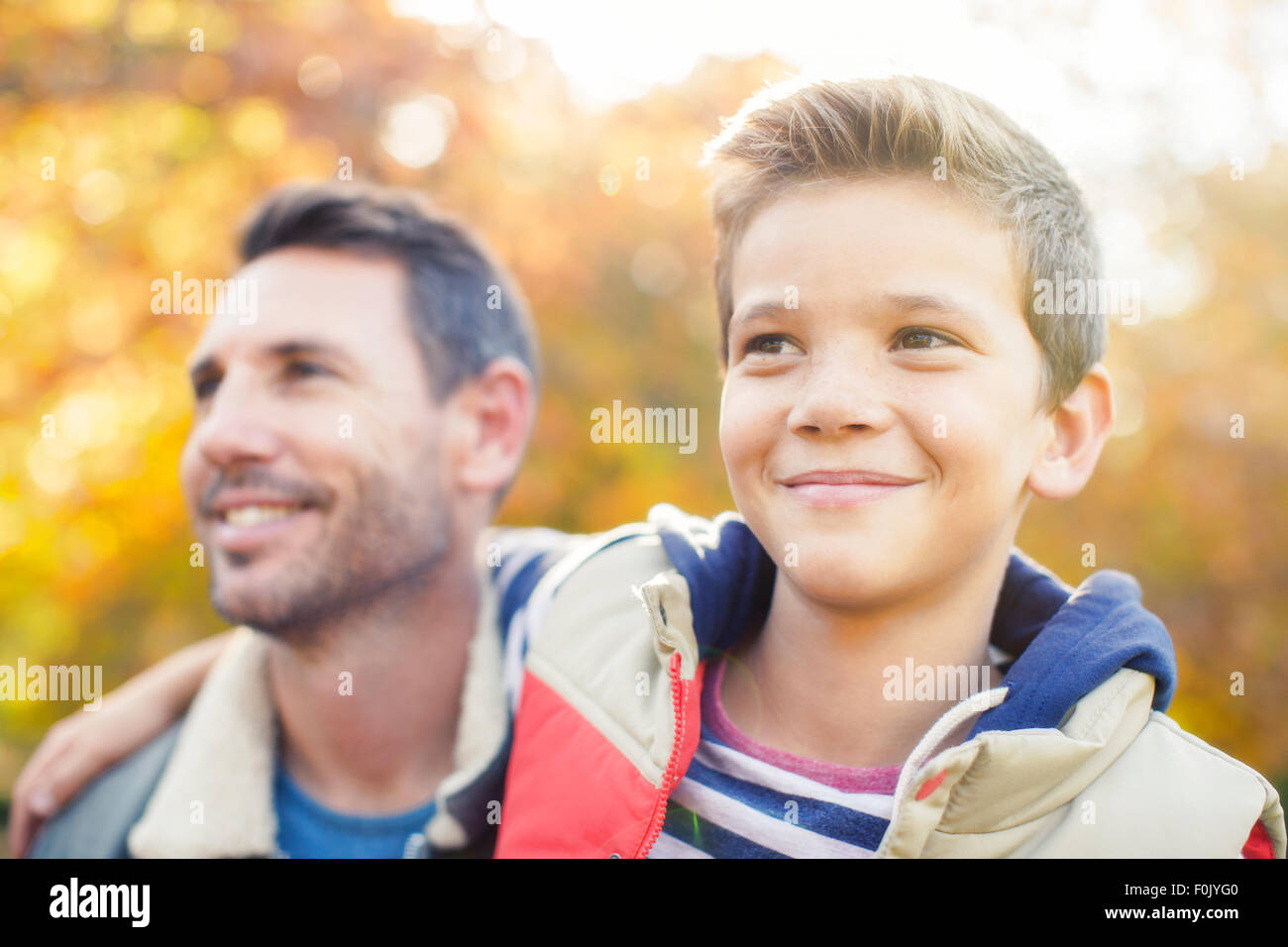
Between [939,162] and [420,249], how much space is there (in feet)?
4.73

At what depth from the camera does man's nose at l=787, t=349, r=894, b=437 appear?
1318mm

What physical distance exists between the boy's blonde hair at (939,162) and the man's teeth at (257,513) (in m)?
1.21

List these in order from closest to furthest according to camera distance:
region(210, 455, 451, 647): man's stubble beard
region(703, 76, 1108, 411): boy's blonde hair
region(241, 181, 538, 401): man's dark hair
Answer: region(703, 76, 1108, 411): boy's blonde hair
region(210, 455, 451, 647): man's stubble beard
region(241, 181, 538, 401): man's dark hair

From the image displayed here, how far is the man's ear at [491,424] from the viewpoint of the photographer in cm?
232

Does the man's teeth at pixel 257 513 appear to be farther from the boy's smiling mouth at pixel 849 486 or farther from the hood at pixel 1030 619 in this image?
the boy's smiling mouth at pixel 849 486

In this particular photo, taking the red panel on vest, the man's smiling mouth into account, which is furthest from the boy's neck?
the man's smiling mouth

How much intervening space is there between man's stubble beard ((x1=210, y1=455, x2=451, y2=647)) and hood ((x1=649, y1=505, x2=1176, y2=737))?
0.66m

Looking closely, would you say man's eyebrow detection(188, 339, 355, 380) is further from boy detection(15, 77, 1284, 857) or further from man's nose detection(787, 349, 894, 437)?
man's nose detection(787, 349, 894, 437)

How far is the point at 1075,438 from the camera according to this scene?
5.04ft

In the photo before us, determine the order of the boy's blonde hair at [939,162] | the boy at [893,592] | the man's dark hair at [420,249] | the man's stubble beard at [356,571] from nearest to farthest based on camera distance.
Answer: the boy at [893,592], the boy's blonde hair at [939,162], the man's stubble beard at [356,571], the man's dark hair at [420,249]

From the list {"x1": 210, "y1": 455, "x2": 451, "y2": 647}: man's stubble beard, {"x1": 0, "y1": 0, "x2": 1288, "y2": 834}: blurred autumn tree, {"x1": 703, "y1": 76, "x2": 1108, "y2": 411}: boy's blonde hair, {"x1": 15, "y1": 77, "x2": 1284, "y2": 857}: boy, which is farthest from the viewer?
{"x1": 0, "y1": 0, "x2": 1288, "y2": 834}: blurred autumn tree

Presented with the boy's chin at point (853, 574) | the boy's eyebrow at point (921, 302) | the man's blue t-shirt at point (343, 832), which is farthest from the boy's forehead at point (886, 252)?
the man's blue t-shirt at point (343, 832)
